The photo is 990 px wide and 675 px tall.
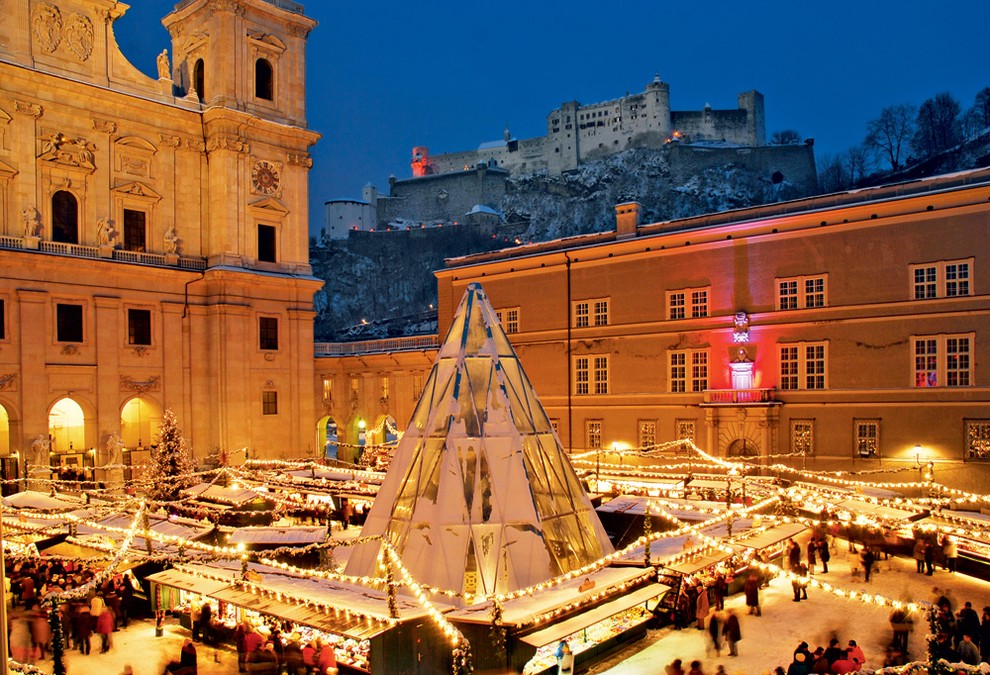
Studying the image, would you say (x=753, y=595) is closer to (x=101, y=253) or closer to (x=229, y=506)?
(x=229, y=506)

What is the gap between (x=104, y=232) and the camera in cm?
3603

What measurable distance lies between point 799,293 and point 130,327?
29667mm

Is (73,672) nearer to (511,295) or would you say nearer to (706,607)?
(706,607)

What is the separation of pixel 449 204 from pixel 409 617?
11476 centimetres

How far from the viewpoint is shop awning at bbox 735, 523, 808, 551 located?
661 inches

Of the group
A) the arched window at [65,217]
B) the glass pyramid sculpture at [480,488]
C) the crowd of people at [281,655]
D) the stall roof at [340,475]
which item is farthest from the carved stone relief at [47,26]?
the crowd of people at [281,655]

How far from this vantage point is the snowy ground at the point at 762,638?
14.7 meters

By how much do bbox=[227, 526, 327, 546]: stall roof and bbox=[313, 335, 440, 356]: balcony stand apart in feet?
83.2

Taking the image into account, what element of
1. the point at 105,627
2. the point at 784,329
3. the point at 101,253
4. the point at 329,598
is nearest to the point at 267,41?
the point at 101,253

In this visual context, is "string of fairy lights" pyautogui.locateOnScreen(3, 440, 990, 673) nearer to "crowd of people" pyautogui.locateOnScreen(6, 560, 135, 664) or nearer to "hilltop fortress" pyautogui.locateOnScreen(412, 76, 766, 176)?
"crowd of people" pyautogui.locateOnScreen(6, 560, 135, 664)

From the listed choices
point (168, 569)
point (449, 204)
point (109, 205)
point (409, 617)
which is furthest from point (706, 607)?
point (449, 204)

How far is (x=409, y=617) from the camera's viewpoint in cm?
1226

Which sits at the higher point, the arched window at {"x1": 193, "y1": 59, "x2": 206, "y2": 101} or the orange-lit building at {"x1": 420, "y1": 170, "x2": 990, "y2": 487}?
the arched window at {"x1": 193, "y1": 59, "x2": 206, "y2": 101}

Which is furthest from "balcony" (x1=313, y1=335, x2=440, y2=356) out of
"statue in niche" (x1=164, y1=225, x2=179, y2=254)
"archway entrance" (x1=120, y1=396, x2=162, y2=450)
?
"statue in niche" (x1=164, y1=225, x2=179, y2=254)
